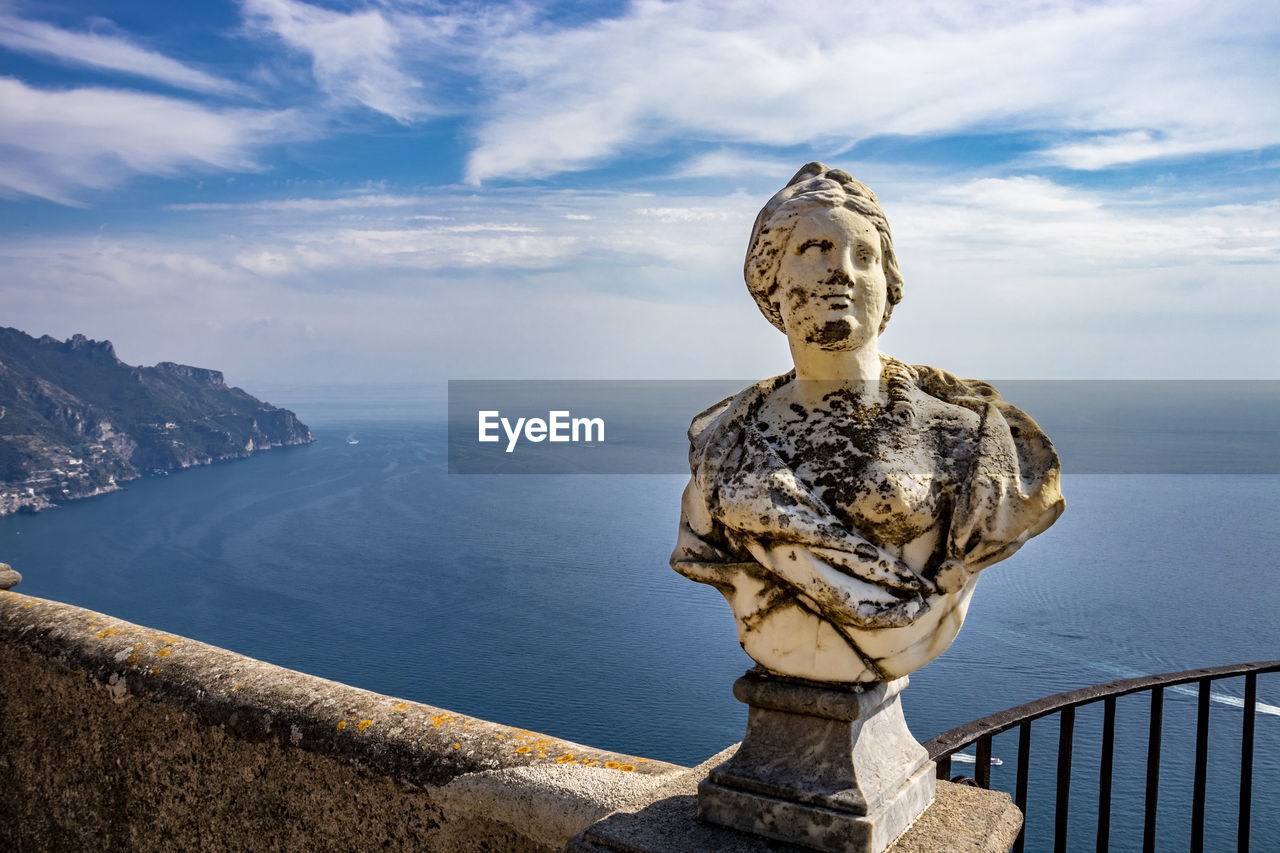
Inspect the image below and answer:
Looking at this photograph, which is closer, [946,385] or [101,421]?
[946,385]

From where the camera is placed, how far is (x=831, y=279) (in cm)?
241

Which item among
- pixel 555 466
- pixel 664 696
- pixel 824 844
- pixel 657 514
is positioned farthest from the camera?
pixel 555 466

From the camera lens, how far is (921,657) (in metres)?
2.31

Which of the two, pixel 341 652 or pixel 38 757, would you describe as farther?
pixel 341 652

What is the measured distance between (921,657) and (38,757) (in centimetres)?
395

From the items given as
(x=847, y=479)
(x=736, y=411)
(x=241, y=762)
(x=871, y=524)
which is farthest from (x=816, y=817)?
(x=241, y=762)

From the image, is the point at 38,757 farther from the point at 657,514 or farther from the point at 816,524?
the point at 657,514

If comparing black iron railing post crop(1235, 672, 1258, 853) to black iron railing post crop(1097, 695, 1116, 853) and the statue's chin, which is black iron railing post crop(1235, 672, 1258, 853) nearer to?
black iron railing post crop(1097, 695, 1116, 853)

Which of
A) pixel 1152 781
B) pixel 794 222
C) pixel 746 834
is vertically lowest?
pixel 1152 781

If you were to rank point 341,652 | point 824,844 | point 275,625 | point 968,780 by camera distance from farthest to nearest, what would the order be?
1. point 275,625
2. point 341,652
3. point 968,780
4. point 824,844

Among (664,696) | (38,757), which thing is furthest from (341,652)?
(38,757)

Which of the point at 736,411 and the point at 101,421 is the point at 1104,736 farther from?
the point at 101,421

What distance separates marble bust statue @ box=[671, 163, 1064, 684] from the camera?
2234 millimetres

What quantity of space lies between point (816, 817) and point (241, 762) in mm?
2319
